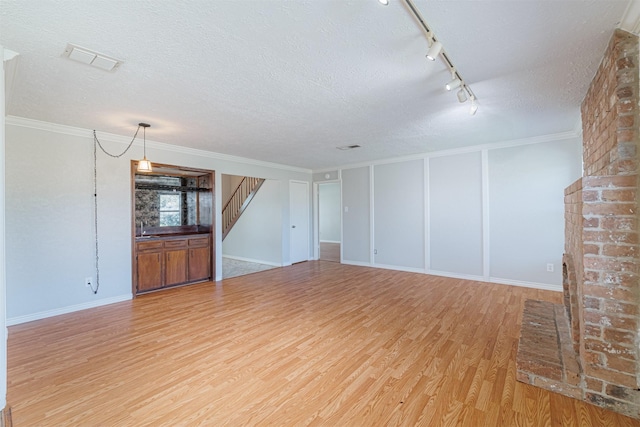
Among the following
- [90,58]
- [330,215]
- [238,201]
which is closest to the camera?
[90,58]

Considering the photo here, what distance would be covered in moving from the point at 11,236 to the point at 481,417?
4980 mm

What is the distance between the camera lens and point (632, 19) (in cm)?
160

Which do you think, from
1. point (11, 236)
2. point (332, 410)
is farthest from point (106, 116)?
point (332, 410)

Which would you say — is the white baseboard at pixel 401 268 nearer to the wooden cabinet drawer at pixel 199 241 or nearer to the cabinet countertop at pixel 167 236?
the wooden cabinet drawer at pixel 199 241

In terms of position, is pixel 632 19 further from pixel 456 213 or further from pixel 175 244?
pixel 175 244

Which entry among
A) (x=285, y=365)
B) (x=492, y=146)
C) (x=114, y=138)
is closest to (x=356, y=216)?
(x=492, y=146)

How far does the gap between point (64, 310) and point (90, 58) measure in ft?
10.8

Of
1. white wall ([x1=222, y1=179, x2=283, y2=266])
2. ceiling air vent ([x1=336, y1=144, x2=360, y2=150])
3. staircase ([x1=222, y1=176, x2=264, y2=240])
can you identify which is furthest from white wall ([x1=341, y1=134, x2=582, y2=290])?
staircase ([x1=222, y1=176, x2=264, y2=240])

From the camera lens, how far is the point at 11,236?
10.5 ft

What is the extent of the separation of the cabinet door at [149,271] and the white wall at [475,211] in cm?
408

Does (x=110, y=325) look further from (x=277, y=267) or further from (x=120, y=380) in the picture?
(x=277, y=267)

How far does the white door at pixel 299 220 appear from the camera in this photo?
6762 millimetres

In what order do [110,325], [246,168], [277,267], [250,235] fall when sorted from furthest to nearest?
1. [250,235]
2. [277,267]
3. [246,168]
4. [110,325]

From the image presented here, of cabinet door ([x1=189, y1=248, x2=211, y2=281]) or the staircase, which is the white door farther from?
cabinet door ([x1=189, y1=248, x2=211, y2=281])
